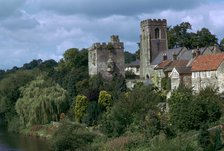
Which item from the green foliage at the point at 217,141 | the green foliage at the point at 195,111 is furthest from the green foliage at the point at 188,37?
the green foliage at the point at 217,141

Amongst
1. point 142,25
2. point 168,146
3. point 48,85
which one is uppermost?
point 142,25

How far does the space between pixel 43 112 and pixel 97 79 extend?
8239 millimetres

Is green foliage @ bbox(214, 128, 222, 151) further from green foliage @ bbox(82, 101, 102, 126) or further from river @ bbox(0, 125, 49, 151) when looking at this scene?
green foliage @ bbox(82, 101, 102, 126)

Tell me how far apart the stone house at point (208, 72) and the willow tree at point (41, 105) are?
64.6ft

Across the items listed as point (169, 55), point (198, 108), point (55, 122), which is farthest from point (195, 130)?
point (169, 55)

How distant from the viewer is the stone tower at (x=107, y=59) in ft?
222

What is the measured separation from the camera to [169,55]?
67750 mm

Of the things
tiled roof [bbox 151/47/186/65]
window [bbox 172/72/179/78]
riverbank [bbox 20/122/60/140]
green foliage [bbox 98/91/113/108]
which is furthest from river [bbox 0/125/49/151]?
tiled roof [bbox 151/47/186/65]

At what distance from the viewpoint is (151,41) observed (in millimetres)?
72625

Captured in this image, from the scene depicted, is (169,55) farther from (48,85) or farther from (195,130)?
(195,130)

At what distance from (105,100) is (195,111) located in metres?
21.0

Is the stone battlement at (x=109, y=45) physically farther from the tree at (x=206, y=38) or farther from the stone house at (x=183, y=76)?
the stone house at (x=183, y=76)

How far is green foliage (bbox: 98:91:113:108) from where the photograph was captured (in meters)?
57.7

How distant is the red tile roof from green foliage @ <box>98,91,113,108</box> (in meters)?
11.4
